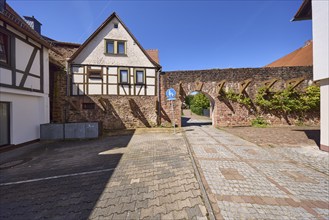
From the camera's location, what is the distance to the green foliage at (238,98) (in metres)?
11.6

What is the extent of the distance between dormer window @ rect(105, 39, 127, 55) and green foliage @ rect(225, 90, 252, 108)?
888 centimetres

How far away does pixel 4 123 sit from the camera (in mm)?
6449

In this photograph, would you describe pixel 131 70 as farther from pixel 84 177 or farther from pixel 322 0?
pixel 322 0

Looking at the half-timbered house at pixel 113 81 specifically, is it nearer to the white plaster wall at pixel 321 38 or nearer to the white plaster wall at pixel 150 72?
the white plaster wall at pixel 150 72

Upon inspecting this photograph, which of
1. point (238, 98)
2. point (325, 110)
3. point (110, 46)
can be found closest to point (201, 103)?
point (238, 98)

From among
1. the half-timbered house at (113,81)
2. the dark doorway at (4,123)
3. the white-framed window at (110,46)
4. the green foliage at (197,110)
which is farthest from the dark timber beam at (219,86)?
the green foliage at (197,110)

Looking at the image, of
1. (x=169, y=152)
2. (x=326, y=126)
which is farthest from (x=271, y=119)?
(x=169, y=152)

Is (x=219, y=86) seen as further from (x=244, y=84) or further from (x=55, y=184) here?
(x=55, y=184)

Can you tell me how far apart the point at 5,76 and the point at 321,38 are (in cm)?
1244

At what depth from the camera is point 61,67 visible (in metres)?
10.8

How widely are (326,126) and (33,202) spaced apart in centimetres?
884

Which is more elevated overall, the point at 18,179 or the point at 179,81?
the point at 179,81

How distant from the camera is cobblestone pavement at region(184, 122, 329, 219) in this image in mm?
2326

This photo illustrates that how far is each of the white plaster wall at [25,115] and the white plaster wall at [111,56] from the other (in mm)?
4304
